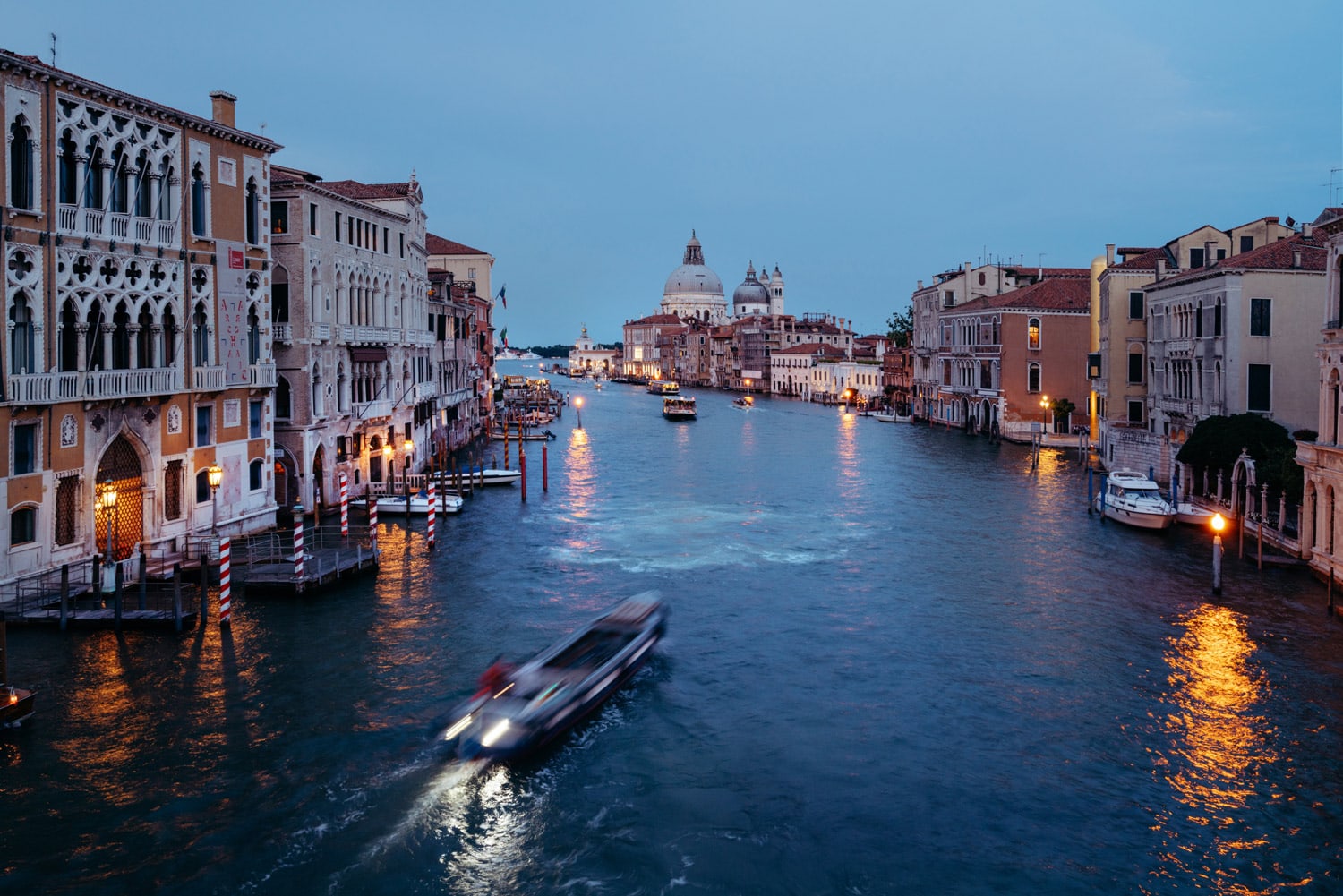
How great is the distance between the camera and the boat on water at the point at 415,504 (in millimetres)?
33719

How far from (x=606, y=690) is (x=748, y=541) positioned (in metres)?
14.6

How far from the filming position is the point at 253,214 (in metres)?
27.1

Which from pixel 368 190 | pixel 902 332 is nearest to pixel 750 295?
pixel 902 332

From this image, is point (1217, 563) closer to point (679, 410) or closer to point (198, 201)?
point (198, 201)

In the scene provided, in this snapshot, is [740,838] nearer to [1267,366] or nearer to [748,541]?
[748,541]

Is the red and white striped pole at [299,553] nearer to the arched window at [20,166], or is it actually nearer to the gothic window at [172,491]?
the gothic window at [172,491]

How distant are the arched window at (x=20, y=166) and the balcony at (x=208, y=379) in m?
5.47

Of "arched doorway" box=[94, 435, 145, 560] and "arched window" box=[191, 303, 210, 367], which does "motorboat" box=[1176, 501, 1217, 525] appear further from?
"arched doorway" box=[94, 435, 145, 560]

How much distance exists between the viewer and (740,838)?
12438mm

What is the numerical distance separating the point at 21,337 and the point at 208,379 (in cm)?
532

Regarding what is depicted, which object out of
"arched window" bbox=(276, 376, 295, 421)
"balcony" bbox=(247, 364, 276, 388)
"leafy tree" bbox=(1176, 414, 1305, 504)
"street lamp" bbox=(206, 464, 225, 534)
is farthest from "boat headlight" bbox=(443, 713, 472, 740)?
"leafy tree" bbox=(1176, 414, 1305, 504)

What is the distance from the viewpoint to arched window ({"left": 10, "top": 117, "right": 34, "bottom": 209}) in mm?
19250

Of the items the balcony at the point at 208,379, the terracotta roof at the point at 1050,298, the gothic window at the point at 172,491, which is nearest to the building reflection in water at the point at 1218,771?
the gothic window at the point at 172,491

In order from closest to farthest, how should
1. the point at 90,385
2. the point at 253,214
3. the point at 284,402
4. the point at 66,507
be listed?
the point at 66,507 < the point at 90,385 < the point at 253,214 < the point at 284,402
